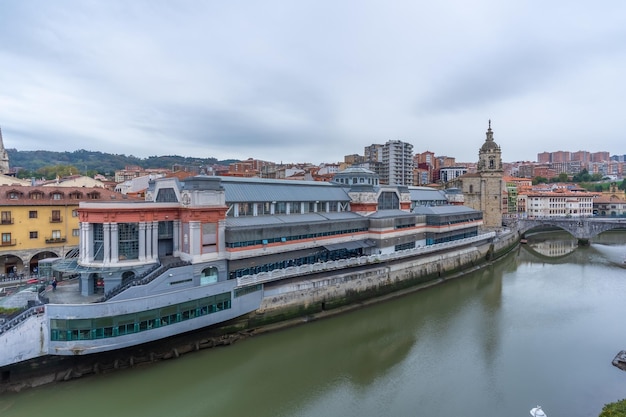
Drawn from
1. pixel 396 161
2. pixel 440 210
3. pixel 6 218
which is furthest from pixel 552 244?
pixel 6 218

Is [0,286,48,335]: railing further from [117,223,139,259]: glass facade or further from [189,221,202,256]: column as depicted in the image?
[189,221,202,256]: column

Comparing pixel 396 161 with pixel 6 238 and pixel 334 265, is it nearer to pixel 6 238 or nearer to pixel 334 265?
pixel 334 265

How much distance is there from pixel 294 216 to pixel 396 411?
17.0 metres

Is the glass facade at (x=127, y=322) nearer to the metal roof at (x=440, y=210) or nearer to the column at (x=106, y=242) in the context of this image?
the column at (x=106, y=242)

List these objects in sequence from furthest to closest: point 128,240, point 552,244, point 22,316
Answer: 1. point 552,244
2. point 128,240
3. point 22,316

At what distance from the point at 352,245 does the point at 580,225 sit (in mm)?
49793

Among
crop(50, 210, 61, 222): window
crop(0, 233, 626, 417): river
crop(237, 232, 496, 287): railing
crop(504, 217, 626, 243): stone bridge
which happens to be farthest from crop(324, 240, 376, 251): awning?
crop(504, 217, 626, 243): stone bridge

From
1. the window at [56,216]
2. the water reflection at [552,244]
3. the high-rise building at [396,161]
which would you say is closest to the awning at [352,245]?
the window at [56,216]

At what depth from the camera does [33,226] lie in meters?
28.0

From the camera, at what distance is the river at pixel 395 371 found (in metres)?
16.0

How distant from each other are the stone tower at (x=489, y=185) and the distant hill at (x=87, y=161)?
11562 centimetres

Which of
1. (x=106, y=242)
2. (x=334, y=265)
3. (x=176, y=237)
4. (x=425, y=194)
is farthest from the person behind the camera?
(x=425, y=194)

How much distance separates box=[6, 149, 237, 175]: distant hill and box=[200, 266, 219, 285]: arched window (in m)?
134

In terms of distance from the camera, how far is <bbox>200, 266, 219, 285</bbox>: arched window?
22.4 m
